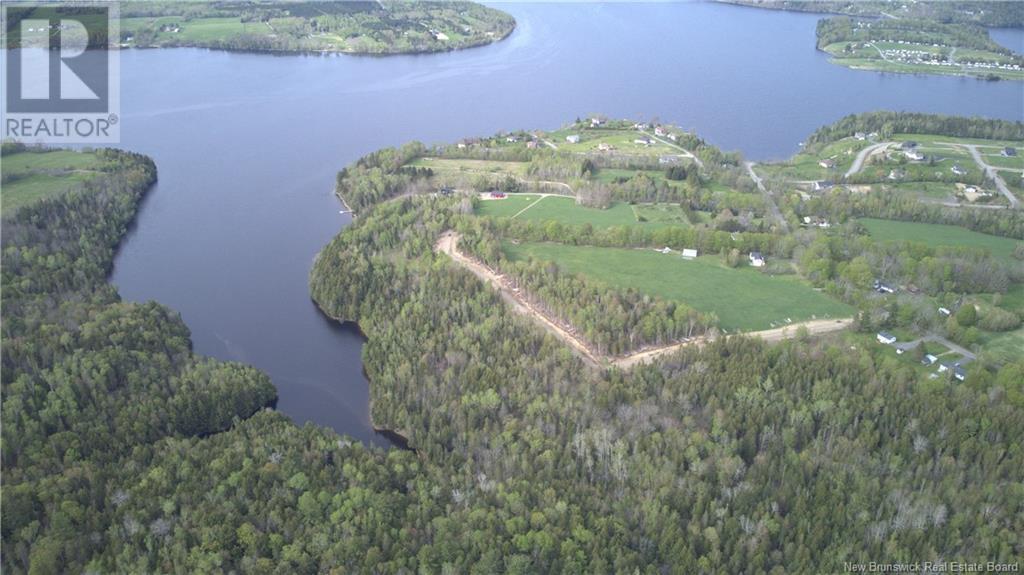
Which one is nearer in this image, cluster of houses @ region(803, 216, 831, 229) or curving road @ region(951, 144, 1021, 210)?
cluster of houses @ region(803, 216, 831, 229)

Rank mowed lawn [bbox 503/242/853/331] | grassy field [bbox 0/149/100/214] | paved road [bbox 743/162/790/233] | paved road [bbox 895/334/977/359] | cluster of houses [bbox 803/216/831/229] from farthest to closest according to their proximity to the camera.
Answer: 1. grassy field [bbox 0/149/100/214]
2. cluster of houses [bbox 803/216/831/229]
3. paved road [bbox 743/162/790/233]
4. mowed lawn [bbox 503/242/853/331]
5. paved road [bbox 895/334/977/359]

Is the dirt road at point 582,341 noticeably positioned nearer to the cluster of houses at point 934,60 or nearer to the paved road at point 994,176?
the paved road at point 994,176

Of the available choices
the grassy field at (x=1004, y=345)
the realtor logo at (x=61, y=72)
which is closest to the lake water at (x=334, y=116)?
the realtor logo at (x=61, y=72)

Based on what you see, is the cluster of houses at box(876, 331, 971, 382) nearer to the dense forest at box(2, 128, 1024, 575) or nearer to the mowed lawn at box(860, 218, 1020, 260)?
the dense forest at box(2, 128, 1024, 575)

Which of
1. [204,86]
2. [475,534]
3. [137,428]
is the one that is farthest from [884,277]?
[204,86]

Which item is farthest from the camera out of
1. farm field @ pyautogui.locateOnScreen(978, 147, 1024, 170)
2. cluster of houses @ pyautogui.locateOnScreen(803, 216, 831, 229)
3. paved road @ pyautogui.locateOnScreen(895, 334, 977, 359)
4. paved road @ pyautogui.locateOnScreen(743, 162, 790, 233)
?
farm field @ pyautogui.locateOnScreen(978, 147, 1024, 170)

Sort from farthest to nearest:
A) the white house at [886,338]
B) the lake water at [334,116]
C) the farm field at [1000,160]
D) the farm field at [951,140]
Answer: the farm field at [951,140], the farm field at [1000,160], the lake water at [334,116], the white house at [886,338]

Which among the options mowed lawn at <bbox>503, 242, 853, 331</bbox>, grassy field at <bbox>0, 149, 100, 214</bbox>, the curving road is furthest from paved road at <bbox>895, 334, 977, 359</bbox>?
grassy field at <bbox>0, 149, 100, 214</bbox>
